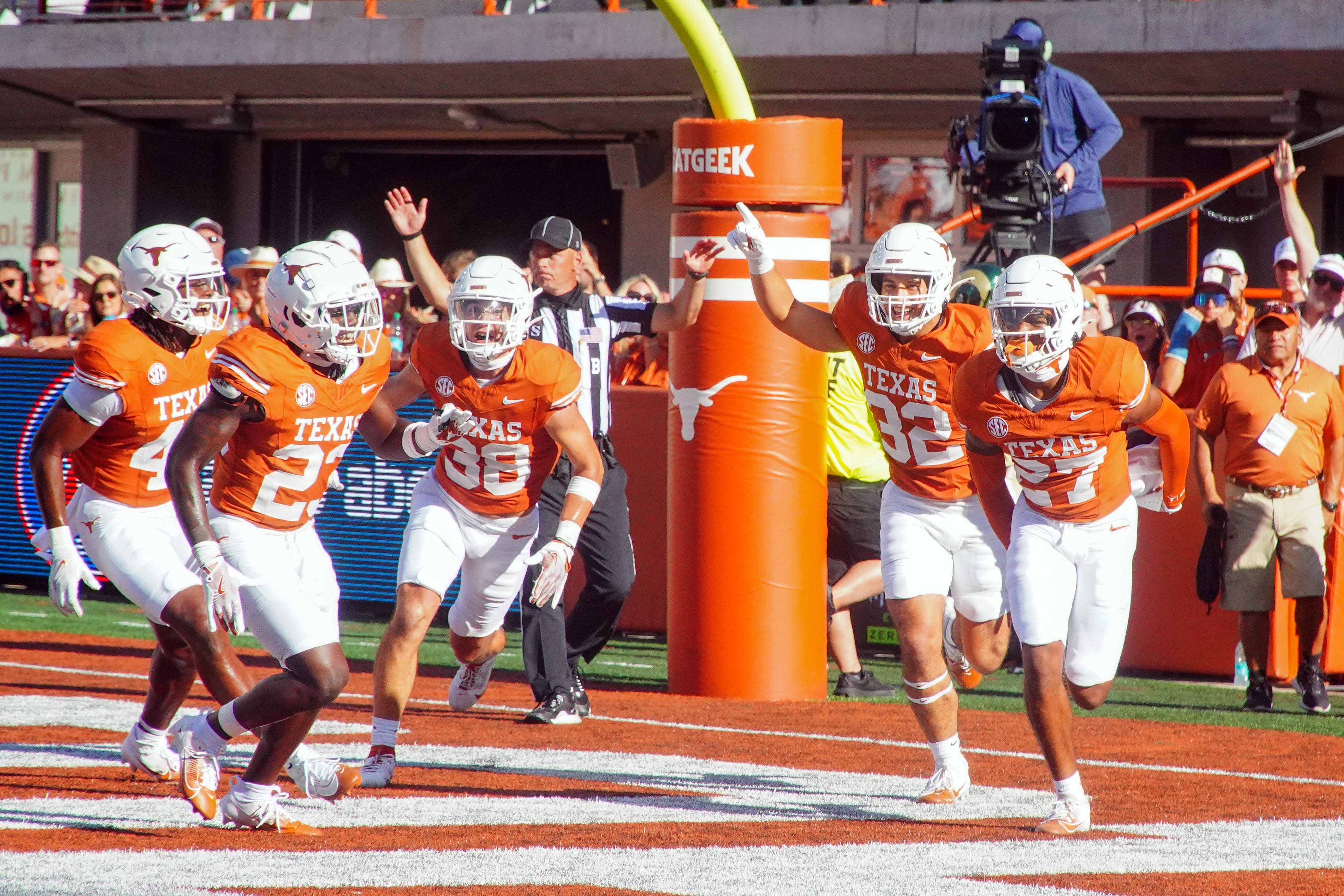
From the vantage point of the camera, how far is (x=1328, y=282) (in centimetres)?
979

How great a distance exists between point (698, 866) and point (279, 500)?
5.79 ft

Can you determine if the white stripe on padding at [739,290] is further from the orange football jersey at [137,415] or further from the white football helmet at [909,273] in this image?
the orange football jersey at [137,415]

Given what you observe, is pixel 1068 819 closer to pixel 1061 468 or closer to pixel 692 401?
pixel 1061 468

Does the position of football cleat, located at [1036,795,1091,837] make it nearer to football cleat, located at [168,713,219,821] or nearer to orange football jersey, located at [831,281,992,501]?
orange football jersey, located at [831,281,992,501]

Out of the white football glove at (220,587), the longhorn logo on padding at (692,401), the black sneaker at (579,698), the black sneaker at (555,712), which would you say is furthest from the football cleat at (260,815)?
the longhorn logo on padding at (692,401)

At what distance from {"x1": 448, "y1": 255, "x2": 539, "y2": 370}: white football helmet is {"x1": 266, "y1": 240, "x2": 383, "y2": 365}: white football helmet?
57 cm

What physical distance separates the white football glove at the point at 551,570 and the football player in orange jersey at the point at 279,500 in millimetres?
674

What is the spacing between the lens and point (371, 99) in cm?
1738

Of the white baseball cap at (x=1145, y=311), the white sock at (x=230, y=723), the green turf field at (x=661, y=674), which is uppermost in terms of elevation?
the white baseball cap at (x=1145, y=311)

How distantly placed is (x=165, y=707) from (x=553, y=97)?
11135mm

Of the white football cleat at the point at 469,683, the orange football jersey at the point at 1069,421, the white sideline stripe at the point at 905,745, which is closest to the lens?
the orange football jersey at the point at 1069,421

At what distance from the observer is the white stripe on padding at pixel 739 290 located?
858 cm

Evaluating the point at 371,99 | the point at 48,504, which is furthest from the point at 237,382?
the point at 371,99

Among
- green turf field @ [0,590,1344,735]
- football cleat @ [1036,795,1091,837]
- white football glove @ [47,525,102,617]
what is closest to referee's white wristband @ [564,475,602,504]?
white football glove @ [47,525,102,617]
